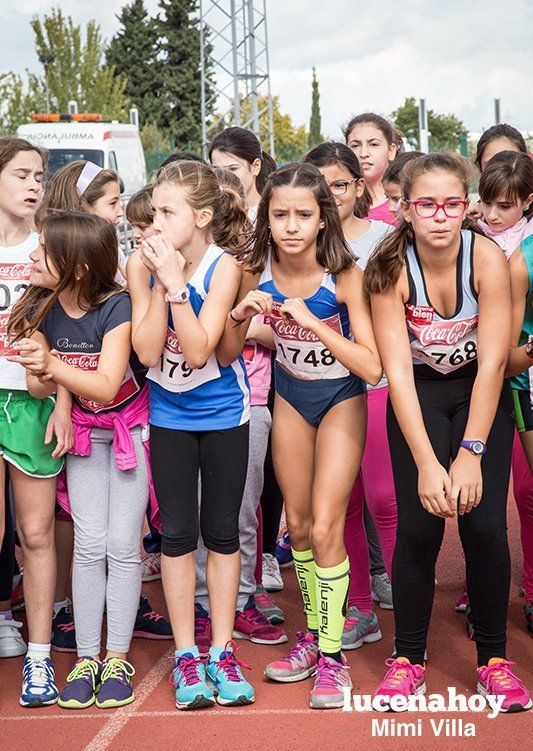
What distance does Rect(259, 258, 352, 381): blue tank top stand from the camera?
3.82 m

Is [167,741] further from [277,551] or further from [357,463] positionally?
[277,551]

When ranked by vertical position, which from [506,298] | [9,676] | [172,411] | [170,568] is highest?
[506,298]

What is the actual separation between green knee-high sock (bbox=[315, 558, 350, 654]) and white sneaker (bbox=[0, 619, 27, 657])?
143 centimetres

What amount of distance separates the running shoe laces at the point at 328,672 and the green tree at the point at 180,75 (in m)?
46.5

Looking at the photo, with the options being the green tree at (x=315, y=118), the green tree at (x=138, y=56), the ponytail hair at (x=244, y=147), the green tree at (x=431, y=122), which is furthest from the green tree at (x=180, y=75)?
the ponytail hair at (x=244, y=147)

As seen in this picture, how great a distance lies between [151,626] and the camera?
4.57 m

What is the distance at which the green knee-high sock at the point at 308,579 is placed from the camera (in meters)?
4.06

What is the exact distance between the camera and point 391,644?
14.2 ft

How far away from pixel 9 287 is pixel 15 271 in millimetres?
80

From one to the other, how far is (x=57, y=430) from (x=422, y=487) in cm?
149

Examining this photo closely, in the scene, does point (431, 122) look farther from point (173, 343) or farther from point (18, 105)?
point (173, 343)

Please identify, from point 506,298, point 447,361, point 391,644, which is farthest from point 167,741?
point 506,298

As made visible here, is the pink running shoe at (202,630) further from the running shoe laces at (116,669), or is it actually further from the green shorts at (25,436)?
the green shorts at (25,436)

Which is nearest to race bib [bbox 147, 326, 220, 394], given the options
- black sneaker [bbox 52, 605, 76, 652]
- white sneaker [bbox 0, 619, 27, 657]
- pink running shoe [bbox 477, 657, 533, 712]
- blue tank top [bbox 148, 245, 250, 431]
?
blue tank top [bbox 148, 245, 250, 431]
